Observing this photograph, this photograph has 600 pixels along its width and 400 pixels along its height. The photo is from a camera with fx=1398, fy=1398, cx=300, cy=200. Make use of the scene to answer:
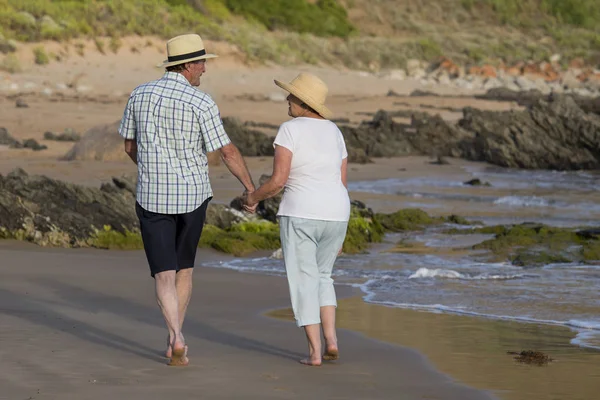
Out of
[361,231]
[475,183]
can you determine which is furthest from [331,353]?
[475,183]

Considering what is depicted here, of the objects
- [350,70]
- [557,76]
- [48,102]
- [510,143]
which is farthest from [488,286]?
[557,76]

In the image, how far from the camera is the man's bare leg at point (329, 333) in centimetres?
693

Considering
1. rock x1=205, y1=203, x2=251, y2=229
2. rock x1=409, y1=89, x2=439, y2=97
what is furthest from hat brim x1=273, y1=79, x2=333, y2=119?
rock x1=409, y1=89, x2=439, y2=97

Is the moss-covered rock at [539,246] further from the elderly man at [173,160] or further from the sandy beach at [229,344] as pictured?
the elderly man at [173,160]

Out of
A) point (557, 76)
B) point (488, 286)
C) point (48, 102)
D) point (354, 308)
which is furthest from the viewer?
point (557, 76)

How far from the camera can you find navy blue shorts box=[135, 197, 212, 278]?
6.74 metres

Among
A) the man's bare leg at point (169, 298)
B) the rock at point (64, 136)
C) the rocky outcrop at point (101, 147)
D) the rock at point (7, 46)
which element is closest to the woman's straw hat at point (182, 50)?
the man's bare leg at point (169, 298)

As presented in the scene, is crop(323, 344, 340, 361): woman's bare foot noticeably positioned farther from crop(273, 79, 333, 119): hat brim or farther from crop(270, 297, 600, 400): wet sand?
crop(273, 79, 333, 119): hat brim

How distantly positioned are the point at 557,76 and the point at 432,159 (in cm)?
3420

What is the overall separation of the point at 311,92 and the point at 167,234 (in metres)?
0.98

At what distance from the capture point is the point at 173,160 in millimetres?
6688

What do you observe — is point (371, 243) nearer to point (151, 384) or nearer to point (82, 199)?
point (82, 199)

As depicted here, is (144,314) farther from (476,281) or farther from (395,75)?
(395,75)

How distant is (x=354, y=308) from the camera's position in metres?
8.73
